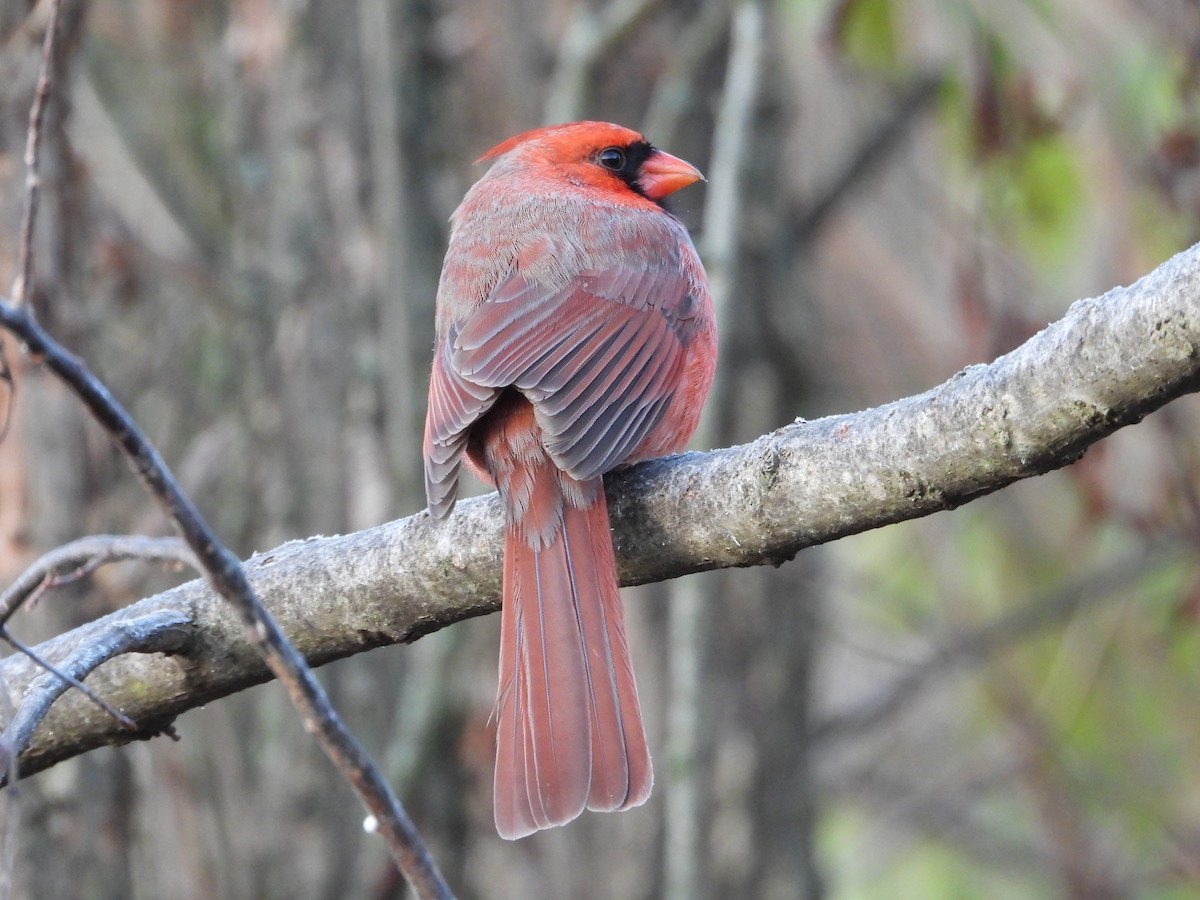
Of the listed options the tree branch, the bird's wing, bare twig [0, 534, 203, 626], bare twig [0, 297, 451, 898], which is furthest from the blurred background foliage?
bare twig [0, 297, 451, 898]

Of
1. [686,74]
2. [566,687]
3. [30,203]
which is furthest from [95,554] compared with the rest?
[686,74]

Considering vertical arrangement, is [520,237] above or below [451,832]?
above

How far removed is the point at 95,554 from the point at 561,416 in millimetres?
1336

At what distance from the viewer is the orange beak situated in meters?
4.45

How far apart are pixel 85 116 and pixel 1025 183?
13.0 feet

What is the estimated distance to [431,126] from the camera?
5.54m

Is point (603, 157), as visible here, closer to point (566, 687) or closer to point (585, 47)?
point (585, 47)

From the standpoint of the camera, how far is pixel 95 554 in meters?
1.81

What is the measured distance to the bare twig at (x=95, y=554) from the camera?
161cm

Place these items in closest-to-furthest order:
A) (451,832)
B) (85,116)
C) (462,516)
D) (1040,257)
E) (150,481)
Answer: (150,481) < (462,516) < (451,832) < (85,116) < (1040,257)

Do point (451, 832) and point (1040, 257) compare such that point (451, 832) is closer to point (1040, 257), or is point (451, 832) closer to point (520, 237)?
point (520, 237)

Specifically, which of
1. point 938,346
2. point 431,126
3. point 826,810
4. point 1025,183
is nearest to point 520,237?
point 431,126

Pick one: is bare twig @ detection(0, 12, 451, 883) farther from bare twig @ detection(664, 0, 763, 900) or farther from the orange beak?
the orange beak

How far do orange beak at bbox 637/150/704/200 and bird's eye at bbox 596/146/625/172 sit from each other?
63 mm
